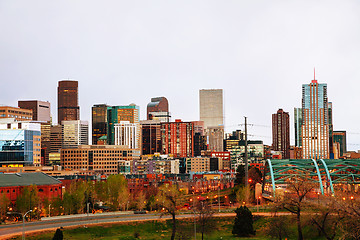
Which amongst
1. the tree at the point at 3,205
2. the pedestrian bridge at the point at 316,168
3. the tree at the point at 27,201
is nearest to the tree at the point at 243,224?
the pedestrian bridge at the point at 316,168

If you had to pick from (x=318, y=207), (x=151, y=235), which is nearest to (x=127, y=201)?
(x=151, y=235)

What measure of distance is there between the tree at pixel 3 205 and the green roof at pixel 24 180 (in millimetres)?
8191

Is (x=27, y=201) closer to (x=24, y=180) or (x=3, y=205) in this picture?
(x=3, y=205)

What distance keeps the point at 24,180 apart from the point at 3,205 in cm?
1792

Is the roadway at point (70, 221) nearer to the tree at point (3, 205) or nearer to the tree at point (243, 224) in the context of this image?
the tree at point (243, 224)

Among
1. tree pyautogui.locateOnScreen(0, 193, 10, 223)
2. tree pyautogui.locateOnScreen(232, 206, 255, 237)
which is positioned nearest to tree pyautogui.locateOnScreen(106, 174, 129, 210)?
tree pyautogui.locateOnScreen(0, 193, 10, 223)

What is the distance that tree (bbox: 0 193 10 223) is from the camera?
10196cm

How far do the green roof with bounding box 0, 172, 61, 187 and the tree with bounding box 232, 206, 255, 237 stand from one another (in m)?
55.9

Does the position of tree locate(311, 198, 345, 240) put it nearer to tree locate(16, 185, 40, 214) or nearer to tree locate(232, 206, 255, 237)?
tree locate(232, 206, 255, 237)

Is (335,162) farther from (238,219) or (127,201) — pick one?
(127,201)

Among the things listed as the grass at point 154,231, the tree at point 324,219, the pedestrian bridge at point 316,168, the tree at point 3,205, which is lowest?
the grass at point 154,231

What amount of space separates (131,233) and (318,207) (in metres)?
33.0

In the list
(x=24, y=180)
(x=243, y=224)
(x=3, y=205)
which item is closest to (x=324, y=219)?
(x=243, y=224)

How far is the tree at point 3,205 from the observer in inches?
4014
